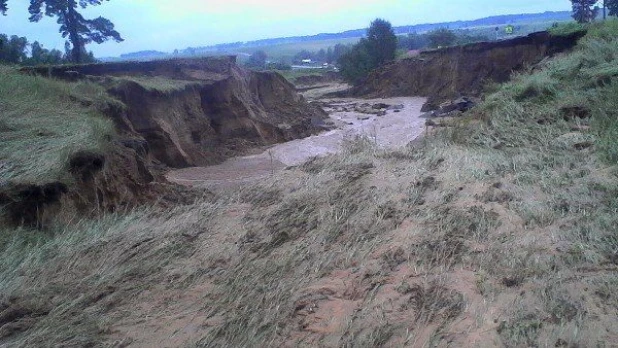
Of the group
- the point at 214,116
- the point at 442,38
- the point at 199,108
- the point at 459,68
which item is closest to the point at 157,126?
the point at 199,108

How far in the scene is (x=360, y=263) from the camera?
219 inches

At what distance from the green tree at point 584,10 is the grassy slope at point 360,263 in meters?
41.0

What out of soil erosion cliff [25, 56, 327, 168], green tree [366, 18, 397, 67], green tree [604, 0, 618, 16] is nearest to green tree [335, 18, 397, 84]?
green tree [366, 18, 397, 67]

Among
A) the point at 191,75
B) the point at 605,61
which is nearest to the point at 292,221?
the point at 605,61

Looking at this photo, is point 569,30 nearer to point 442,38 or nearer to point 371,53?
point 371,53

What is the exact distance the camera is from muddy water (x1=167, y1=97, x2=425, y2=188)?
16831 mm

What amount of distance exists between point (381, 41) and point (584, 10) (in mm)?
15359

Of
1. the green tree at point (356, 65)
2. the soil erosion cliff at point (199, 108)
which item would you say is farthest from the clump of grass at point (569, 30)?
the green tree at point (356, 65)

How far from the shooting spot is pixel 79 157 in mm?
8359

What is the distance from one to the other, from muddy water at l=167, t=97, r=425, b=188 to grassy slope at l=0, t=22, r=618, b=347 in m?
3.60

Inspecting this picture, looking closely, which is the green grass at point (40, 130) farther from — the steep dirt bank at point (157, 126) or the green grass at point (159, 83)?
the green grass at point (159, 83)

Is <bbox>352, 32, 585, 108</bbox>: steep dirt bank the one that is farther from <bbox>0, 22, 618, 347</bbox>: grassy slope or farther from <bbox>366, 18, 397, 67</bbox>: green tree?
<bbox>0, 22, 618, 347</bbox>: grassy slope

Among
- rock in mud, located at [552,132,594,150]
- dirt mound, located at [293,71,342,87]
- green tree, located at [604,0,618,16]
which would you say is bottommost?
dirt mound, located at [293,71,342,87]

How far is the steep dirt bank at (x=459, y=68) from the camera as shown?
33.9 metres
